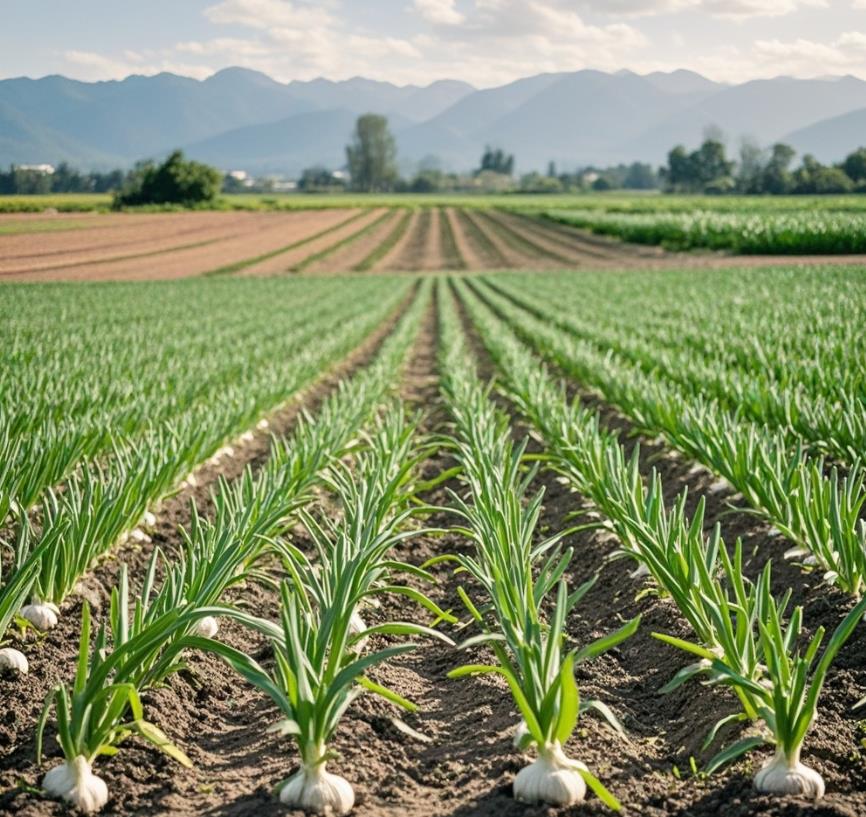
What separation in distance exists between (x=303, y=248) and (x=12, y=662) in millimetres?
42907

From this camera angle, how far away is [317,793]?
94.4 inches

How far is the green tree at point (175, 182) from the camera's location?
4866cm

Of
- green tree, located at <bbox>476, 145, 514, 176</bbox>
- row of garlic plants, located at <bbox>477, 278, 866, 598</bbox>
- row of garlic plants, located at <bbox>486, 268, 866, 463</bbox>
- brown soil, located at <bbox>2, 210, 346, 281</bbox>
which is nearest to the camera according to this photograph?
row of garlic plants, located at <bbox>477, 278, 866, 598</bbox>

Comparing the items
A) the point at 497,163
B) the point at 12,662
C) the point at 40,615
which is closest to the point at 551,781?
the point at 12,662

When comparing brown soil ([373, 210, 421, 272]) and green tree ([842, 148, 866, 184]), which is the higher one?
green tree ([842, 148, 866, 184])

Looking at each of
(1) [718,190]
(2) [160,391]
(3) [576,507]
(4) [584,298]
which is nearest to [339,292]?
(4) [584,298]

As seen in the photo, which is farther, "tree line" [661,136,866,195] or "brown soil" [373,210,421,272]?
"tree line" [661,136,866,195]

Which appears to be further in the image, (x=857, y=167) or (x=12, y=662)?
(x=857, y=167)

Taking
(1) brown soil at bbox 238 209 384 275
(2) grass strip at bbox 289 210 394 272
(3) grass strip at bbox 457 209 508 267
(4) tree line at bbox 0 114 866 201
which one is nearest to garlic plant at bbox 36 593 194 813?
(4) tree line at bbox 0 114 866 201

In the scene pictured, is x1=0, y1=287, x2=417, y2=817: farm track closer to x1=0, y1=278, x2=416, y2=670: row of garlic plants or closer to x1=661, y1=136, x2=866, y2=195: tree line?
x1=0, y1=278, x2=416, y2=670: row of garlic plants

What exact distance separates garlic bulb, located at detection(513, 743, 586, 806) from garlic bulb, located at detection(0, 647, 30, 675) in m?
1.78

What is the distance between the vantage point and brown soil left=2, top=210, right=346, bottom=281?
2363 cm

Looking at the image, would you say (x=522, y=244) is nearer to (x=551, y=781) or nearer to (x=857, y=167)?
(x=857, y=167)

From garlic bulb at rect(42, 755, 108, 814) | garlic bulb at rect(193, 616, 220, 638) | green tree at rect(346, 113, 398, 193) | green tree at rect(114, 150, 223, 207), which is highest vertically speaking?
green tree at rect(346, 113, 398, 193)
